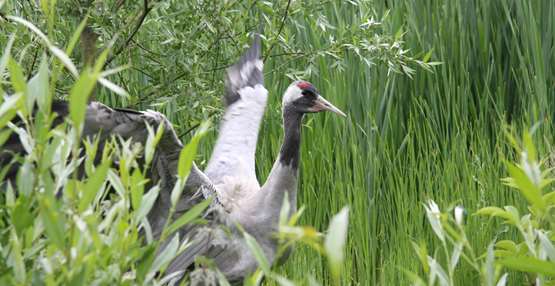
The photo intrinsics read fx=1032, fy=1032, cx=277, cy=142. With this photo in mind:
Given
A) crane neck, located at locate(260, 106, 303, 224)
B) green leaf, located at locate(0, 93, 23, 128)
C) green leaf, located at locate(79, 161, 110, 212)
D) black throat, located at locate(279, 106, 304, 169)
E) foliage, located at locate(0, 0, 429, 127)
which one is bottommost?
crane neck, located at locate(260, 106, 303, 224)

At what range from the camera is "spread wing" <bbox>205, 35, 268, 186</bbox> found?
4633 mm

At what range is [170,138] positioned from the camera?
358cm

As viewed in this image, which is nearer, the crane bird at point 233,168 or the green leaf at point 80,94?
the green leaf at point 80,94

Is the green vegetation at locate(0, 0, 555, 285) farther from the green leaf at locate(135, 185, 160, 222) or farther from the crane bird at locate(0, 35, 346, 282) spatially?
the green leaf at locate(135, 185, 160, 222)

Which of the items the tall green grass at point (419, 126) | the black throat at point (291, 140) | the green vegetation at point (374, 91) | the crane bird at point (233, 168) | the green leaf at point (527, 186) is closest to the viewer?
the green leaf at point (527, 186)

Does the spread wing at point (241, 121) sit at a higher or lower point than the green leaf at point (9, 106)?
lower

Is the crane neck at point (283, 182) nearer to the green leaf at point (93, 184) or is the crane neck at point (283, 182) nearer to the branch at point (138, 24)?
the branch at point (138, 24)

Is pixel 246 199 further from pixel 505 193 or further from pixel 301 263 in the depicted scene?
pixel 505 193

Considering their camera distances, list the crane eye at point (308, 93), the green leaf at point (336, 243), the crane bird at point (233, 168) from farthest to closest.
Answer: the crane eye at point (308, 93) < the crane bird at point (233, 168) < the green leaf at point (336, 243)

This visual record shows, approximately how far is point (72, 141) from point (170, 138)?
1754mm

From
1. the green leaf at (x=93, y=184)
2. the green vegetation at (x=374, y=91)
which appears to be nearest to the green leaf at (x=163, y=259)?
the green leaf at (x=93, y=184)

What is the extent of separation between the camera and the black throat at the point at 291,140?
4.20 meters

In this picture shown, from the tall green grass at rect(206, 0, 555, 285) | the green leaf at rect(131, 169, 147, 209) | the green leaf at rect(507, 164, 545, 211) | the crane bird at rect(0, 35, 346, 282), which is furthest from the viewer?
the tall green grass at rect(206, 0, 555, 285)

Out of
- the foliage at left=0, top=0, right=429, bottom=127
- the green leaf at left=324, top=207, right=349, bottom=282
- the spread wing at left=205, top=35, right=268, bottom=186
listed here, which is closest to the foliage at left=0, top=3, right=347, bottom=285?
the green leaf at left=324, top=207, right=349, bottom=282
